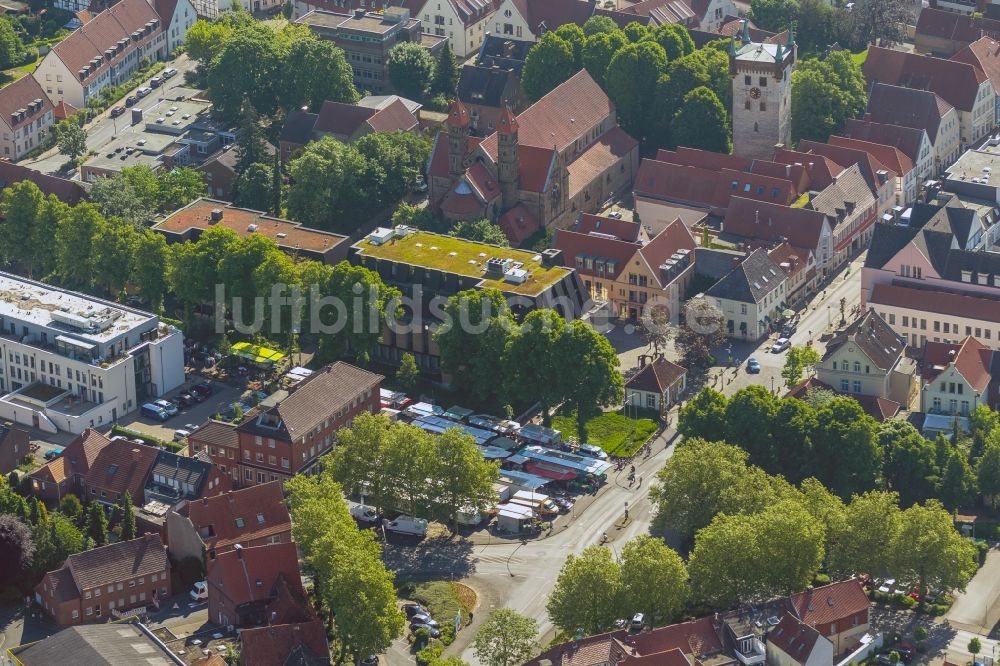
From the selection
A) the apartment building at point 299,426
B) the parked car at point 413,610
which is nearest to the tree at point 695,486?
the parked car at point 413,610

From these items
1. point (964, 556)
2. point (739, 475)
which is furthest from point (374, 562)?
point (964, 556)

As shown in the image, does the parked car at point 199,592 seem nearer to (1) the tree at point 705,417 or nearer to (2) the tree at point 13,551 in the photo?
(2) the tree at point 13,551

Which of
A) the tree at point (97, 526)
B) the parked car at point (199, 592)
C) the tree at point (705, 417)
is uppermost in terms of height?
the tree at point (705, 417)

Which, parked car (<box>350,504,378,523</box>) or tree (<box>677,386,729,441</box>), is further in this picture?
tree (<box>677,386,729,441</box>)

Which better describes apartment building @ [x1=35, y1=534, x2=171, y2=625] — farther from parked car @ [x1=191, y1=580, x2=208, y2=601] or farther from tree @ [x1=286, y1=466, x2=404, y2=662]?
tree @ [x1=286, y1=466, x2=404, y2=662]

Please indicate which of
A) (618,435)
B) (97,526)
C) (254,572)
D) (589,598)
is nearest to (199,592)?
(254,572)

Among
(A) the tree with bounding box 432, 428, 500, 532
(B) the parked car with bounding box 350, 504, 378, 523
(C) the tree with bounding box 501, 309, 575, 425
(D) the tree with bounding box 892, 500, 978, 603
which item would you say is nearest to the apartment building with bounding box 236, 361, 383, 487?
(B) the parked car with bounding box 350, 504, 378, 523
